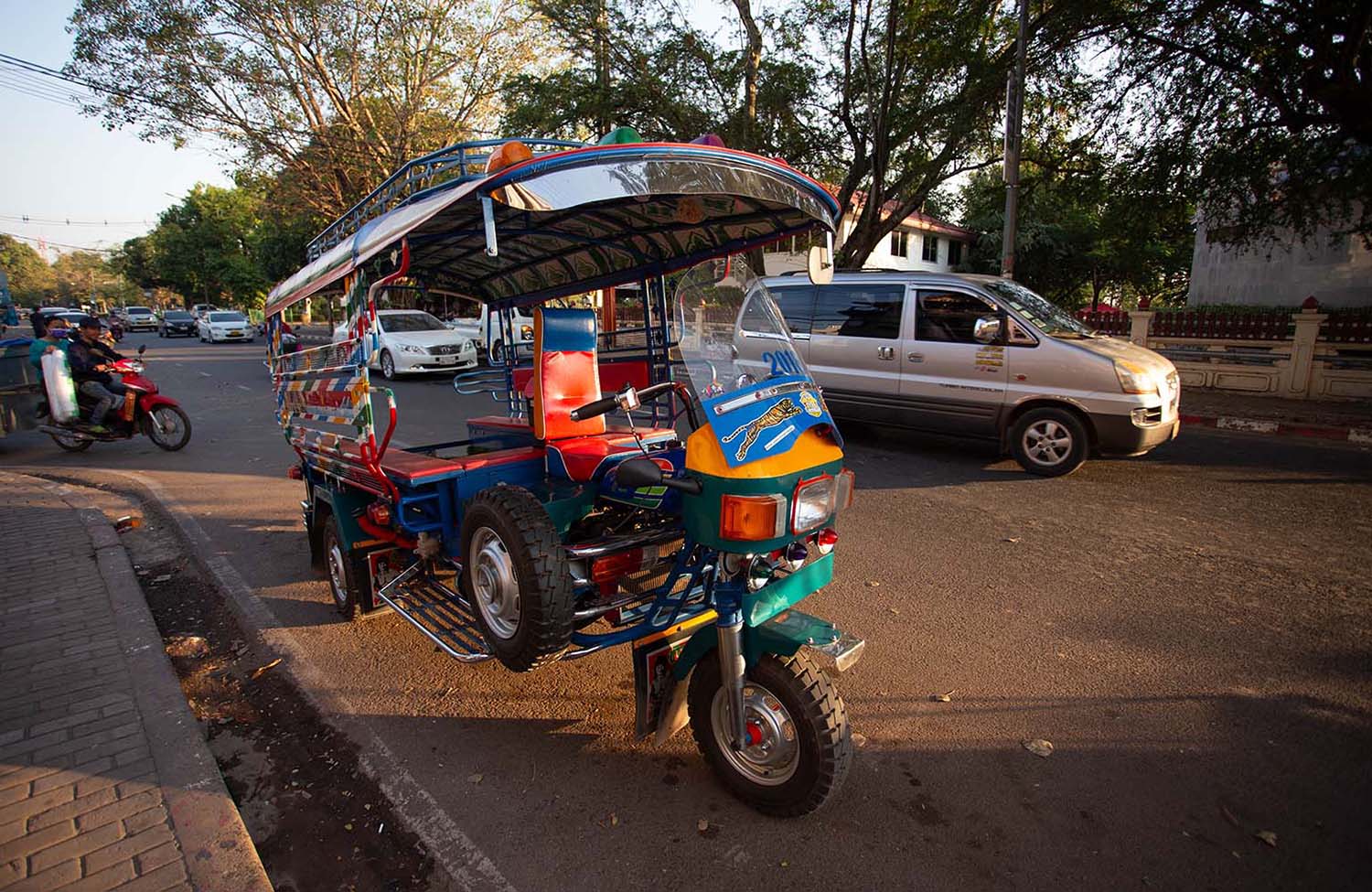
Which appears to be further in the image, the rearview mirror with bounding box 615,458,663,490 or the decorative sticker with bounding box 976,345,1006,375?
the decorative sticker with bounding box 976,345,1006,375

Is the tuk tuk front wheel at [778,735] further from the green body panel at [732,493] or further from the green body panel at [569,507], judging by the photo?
the green body panel at [569,507]

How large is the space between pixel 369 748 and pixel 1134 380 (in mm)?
6906

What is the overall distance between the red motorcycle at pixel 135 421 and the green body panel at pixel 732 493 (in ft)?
30.1

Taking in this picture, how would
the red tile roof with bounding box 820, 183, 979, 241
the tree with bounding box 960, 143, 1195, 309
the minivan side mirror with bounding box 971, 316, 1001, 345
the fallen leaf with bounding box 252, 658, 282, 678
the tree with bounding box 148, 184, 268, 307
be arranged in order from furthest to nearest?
the tree with bounding box 148, 184, 268, 307
the red tile roof with bounding box 820, 183, 979, 241
the tree with bounding box 960, 143, 1195, 309
the minivan side mirror with bounding box 971, 316, 1001, 345
the fallen leaf with bounding box 252, 658, 282, 678

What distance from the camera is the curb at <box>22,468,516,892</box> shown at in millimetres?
2291

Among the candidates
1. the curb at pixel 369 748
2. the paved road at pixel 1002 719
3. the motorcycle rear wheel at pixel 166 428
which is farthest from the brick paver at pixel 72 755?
the motorcycle rear wheel at pixel 166 428

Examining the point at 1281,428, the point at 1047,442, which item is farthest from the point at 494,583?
the point at 1281,428

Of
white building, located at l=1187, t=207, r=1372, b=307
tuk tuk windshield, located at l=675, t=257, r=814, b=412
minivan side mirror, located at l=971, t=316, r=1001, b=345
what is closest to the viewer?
tuk tuk windshield, located at l=675, t=257, r=814, b=412

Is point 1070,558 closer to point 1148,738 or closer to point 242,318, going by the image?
point 1148,738

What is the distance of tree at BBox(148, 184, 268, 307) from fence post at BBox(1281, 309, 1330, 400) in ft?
180

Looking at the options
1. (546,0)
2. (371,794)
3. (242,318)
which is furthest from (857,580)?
(242,318)

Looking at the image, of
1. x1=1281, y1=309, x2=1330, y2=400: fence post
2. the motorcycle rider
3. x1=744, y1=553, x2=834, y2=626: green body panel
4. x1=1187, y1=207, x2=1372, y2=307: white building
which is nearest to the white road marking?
x1=744, y1=553, x2=834, y2=626: green body panel

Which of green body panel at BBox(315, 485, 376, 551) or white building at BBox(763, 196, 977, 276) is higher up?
white building at BBox(763, 196, 977, 276)

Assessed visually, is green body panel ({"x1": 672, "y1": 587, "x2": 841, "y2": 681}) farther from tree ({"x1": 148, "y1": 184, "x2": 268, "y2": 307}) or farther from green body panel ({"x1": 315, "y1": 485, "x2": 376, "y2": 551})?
tree ({"x1": 148, "y1": 184, "x2": 268, "y2": 307})
